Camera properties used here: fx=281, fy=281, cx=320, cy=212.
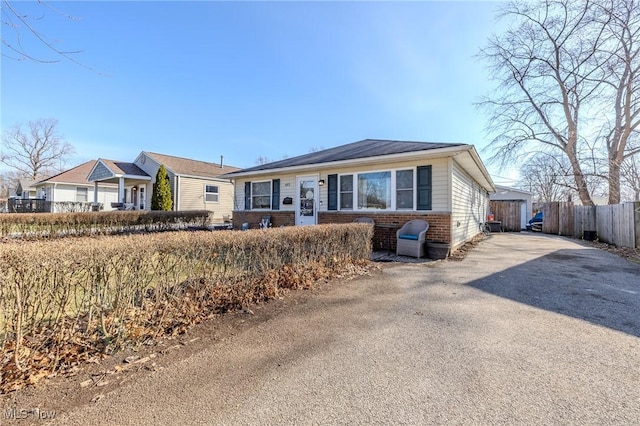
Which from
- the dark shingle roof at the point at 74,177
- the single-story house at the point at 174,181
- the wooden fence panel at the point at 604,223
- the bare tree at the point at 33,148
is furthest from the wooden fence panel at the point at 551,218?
the bare tree at the point at 33,148

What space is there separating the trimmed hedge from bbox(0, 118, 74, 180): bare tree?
120 ft

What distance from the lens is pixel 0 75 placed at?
3.56 meters

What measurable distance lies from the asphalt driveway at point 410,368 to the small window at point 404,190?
166 inches

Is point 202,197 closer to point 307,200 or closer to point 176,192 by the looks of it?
point 176,192

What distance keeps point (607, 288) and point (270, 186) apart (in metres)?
10.2

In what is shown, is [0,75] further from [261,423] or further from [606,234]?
[606,234]

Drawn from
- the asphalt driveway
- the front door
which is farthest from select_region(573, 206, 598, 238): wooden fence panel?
the front door

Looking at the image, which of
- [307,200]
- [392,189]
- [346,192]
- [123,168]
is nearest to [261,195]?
[307,200]

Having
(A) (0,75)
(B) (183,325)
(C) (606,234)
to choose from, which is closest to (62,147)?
(A) (0,75)

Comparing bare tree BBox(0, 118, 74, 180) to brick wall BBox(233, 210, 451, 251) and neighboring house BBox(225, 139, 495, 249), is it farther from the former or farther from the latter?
brick wall BBox(233, 210, 451, 251)

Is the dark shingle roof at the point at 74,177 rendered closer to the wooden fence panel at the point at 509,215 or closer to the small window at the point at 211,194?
the small window at the point at 211,194

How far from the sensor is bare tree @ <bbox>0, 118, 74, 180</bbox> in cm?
3512

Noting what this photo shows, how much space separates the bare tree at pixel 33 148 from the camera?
35125 mm

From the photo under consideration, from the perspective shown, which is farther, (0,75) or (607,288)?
(607,288)
